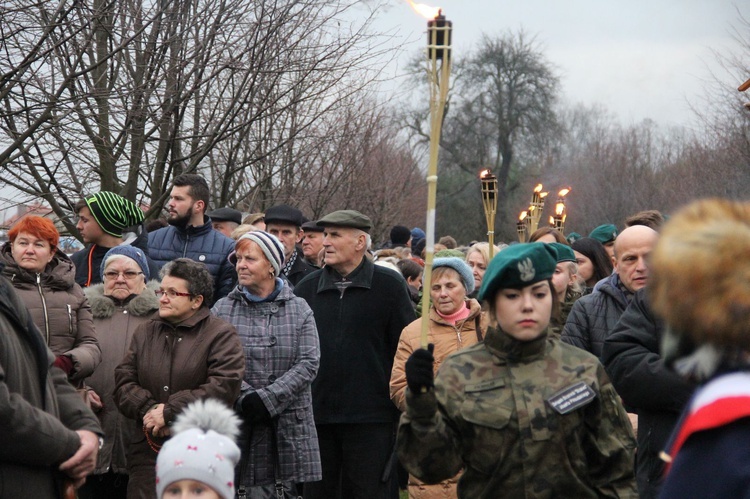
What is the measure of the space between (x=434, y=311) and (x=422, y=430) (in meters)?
3.22

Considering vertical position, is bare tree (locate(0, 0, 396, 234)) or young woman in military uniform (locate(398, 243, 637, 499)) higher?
bare tree (locate(0, 0, 396, 234))

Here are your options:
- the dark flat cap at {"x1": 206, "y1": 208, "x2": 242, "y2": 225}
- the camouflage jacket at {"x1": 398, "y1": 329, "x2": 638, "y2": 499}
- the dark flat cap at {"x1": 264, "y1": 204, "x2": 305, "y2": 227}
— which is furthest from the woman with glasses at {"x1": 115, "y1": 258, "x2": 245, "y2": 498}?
the dark flat cap at {"x1": 206, "y1": 208, "x2": 242, "y2": 225}

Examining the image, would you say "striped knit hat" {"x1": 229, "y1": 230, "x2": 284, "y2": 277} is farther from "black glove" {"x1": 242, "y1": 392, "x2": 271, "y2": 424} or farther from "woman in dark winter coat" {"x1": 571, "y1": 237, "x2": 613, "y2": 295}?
"woman in dark winter coat" {"x1": 571, "y1": 237, "x2": 613, "y2": 295}

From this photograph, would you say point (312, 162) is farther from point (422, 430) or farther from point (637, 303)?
point (422, 430)

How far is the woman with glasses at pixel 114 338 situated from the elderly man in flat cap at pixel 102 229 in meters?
0.61

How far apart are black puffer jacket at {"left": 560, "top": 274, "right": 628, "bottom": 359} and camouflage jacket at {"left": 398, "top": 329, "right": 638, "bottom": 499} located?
207cm

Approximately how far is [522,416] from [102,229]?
4727 millimetres

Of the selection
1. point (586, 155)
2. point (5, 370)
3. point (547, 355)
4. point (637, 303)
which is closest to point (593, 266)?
point (637, 303)

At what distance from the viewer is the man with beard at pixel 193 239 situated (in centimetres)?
841

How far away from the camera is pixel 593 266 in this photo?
8.84 meters

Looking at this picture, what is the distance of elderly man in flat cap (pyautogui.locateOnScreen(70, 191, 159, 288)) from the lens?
775 cm

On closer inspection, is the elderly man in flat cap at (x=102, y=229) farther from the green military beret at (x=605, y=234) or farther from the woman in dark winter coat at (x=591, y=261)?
the green military beret at (x=605, y=234)

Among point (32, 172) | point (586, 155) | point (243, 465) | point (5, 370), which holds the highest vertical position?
point (586, 155)

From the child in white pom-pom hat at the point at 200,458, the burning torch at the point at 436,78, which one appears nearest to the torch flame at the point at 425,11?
the burning torch at the point at 436,78
